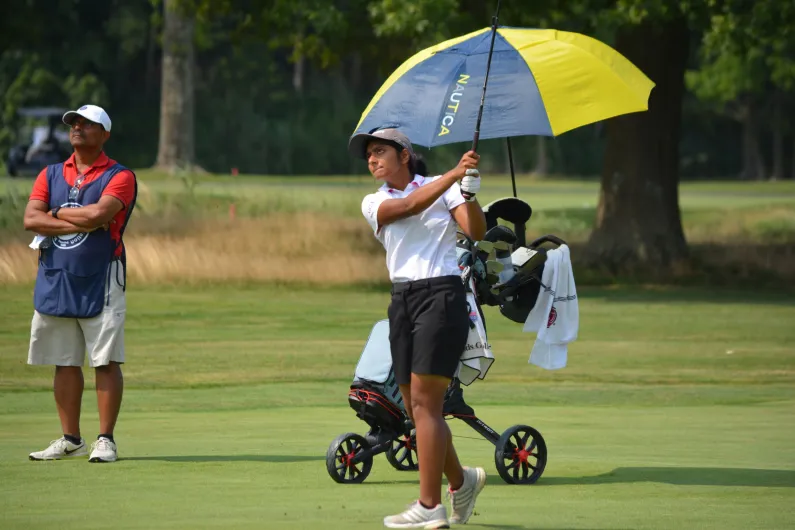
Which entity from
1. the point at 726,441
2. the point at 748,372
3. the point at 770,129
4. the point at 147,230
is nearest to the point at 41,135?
the point at 147,230

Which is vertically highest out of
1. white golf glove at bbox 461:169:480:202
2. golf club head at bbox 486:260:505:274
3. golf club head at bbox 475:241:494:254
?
white golf glove at bbox 461:169:480:202

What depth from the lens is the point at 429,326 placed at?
6.63 metres

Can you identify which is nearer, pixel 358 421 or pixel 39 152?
pixel 358 421

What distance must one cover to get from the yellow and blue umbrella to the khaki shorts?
1.65 meters

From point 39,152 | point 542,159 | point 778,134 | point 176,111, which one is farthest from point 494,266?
point 778,134

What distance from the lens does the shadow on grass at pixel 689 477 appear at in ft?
26.1

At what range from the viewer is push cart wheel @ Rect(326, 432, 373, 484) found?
7781 millimetres

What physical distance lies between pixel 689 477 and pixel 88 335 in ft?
10.8

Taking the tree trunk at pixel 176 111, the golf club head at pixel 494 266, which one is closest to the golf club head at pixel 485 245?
the golf club head at pixel 494 266

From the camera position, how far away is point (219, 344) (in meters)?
16.5

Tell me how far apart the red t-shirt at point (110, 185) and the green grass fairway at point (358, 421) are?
128cm

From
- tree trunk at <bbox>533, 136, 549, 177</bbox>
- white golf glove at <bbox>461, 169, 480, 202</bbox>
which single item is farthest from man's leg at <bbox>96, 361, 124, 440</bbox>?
tree trunk at <bbox>533, 136, 549, 177</bbox>

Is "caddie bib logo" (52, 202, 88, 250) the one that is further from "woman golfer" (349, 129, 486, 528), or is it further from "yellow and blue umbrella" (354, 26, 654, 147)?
"woman golfer" (349, 129, 486, 528)

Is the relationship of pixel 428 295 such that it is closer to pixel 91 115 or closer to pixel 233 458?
pixel 233 458
